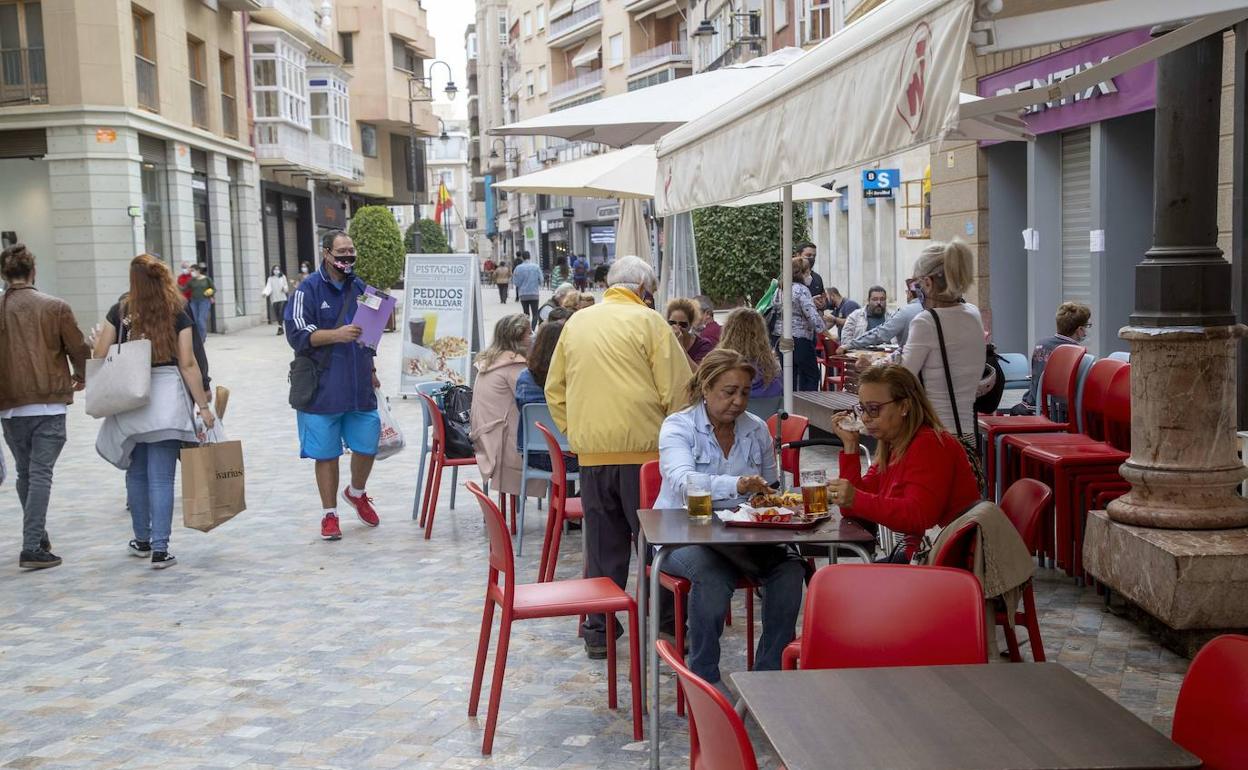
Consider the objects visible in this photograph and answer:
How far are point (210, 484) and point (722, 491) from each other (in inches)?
147

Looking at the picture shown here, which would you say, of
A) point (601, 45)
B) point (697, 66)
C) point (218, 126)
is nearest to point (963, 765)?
point (218, 126)

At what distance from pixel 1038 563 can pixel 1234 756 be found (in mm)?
4761

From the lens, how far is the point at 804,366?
38.7ft

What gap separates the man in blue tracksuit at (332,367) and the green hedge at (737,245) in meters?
14.2

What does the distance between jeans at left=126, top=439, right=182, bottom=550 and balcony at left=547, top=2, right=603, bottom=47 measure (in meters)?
60.4

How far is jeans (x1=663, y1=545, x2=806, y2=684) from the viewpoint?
471 cm

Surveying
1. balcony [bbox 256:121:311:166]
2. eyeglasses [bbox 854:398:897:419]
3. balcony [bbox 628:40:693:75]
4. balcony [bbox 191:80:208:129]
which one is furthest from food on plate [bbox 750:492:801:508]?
balcony [bbox 628:40:693:75]

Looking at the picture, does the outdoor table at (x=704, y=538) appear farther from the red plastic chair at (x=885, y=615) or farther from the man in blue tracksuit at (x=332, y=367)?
the man in blue tracksuit at (x=332, y=367)

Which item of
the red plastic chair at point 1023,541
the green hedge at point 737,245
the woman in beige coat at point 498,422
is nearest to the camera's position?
the red plastic chair at point 1023,541

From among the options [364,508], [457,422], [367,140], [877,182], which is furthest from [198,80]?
[457,422]

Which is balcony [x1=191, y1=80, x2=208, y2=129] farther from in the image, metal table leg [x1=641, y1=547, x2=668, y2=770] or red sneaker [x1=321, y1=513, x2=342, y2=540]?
metal table leg [x1=641, y1=547, x2=668, y2=770]

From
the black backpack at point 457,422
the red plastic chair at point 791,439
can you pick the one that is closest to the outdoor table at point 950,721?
the red plastic chair at point 791,439

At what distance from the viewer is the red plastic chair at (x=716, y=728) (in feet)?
8.07

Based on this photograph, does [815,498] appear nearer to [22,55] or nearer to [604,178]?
[604,178]
